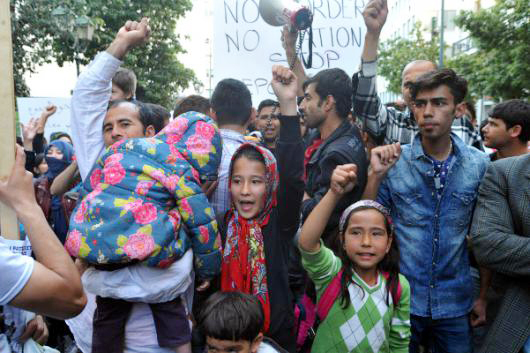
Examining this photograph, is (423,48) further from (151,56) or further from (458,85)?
(458,85)

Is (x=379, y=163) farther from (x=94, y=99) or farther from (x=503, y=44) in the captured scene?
(x=503, y=44)

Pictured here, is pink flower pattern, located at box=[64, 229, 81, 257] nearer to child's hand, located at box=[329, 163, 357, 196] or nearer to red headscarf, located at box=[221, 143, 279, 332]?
red headscarf, located at box=[221, 143, 279, 332]

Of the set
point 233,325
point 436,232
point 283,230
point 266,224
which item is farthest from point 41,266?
point 436,232

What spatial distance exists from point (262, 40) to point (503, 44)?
14839 mm

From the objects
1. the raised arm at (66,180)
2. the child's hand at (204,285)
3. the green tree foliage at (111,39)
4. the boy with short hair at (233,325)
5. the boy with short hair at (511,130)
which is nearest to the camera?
the boy with short hair at (233,325)

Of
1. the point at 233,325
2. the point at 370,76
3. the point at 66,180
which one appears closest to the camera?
the point at 233,325

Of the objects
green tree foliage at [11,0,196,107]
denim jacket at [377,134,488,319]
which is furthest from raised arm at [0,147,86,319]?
green tree foliage at [11,0,196,107]

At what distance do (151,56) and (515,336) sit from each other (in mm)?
25507

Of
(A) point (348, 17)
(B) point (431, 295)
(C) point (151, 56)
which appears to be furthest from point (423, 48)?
(B) point (431, 295)

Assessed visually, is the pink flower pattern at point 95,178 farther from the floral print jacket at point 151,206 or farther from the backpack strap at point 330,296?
the backpack strap at point 330,296

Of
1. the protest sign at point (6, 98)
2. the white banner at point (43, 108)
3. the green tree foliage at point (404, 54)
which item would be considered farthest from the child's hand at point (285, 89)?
the green tree foliage at point (404, 54)

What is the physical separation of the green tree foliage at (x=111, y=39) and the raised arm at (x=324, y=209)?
970 cm

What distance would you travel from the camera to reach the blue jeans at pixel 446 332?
2674 mm

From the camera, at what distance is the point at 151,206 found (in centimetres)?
204
